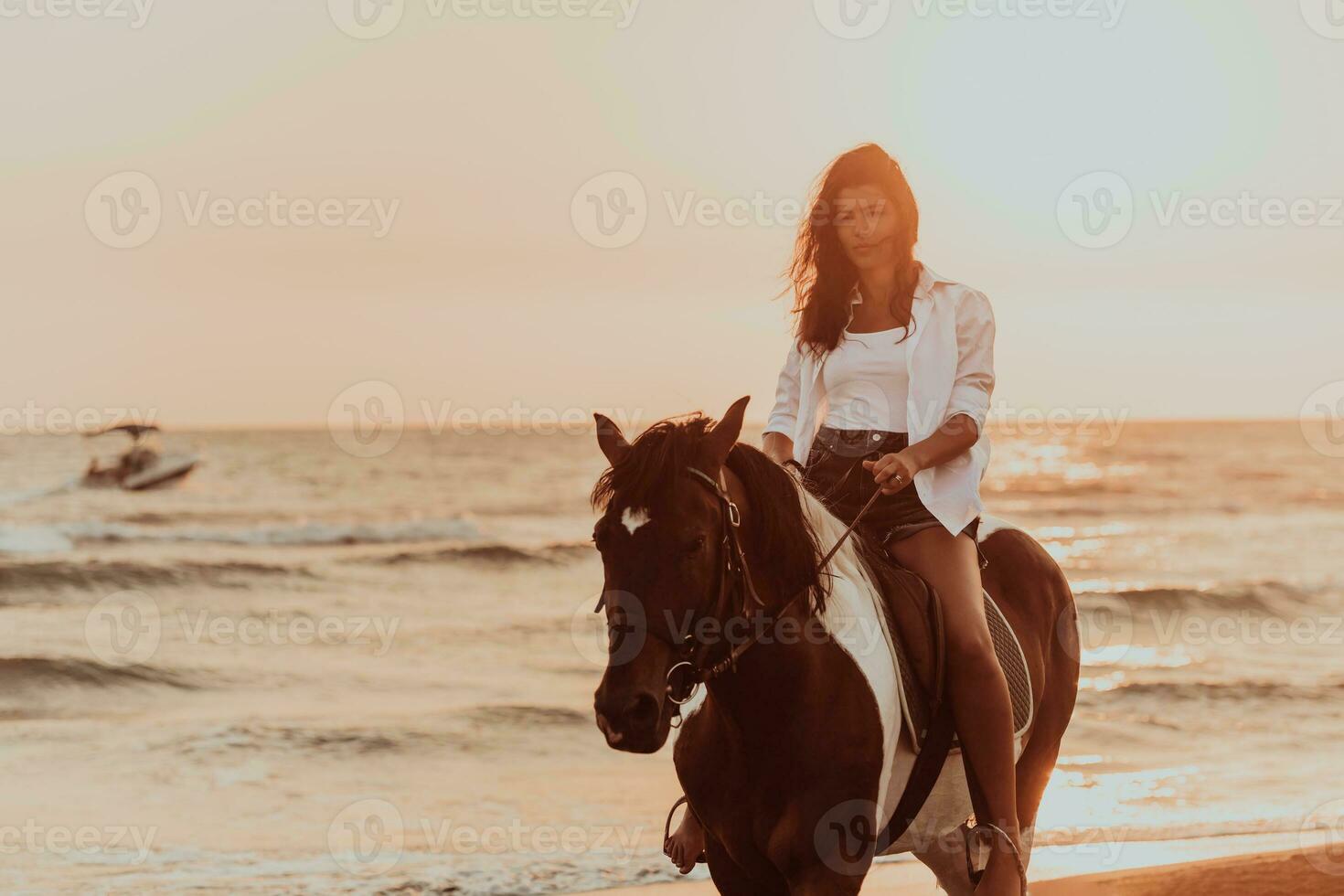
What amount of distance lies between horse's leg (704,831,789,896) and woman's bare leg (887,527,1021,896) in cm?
69

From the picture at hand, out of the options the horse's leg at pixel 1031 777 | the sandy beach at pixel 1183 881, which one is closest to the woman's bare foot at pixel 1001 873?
the horse's leg at pixel 1031 777

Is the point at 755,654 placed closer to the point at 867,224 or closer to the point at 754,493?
the point at 754,493

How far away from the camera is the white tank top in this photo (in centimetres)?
386

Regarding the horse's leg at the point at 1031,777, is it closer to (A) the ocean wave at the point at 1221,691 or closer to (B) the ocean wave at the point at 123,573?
(A) the ocean wave at the point at 1221,691

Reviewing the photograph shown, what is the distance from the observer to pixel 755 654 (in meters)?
3.30

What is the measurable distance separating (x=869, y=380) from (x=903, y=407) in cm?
12

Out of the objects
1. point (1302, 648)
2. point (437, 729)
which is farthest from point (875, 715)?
point (1302, 648)

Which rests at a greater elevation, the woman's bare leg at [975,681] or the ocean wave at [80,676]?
the woman's bare leg at [975,681]

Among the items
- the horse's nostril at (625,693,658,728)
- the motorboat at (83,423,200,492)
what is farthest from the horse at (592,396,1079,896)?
the motorboat at (83,423,200,492)

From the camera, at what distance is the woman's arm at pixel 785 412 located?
4.14 m

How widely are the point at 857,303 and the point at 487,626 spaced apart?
1403 cm

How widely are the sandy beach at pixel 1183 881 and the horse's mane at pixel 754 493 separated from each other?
160 inches

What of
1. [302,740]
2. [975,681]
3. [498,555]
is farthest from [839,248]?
[498,555]

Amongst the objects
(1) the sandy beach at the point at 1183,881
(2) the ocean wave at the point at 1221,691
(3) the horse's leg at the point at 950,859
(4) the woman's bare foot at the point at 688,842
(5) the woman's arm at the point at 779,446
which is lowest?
(2) the ocean wave at the point at 1221,691
